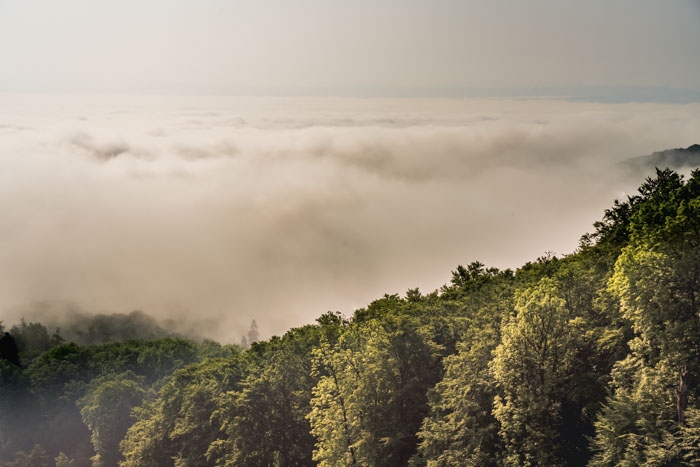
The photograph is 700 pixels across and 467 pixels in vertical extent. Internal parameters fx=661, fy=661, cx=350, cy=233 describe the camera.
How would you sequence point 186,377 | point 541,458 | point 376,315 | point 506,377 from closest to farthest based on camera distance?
point 541,458, point 506,377, point 376,315, point 186,377

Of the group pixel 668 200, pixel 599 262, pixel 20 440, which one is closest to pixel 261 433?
pixel 599 262

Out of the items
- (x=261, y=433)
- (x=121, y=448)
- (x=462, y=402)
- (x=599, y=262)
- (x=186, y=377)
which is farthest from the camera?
(x=121, y=448)

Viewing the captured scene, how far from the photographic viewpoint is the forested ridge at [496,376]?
1642 inches

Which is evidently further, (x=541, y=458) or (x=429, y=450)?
(x=429, y=450)

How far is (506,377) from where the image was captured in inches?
1912

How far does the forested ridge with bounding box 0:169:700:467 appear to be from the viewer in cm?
4172

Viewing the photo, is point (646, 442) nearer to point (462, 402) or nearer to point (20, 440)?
point (462, 402)

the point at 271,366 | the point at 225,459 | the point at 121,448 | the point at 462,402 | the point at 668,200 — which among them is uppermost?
the point at 668,200

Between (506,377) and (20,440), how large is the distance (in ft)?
401

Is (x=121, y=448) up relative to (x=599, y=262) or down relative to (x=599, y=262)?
down

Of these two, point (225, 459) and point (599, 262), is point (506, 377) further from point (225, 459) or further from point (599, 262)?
point (225, 459)

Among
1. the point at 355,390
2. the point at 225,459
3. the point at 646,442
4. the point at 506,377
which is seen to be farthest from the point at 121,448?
the point at 646,442

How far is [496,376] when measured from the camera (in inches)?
1907

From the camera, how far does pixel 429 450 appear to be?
173ft
